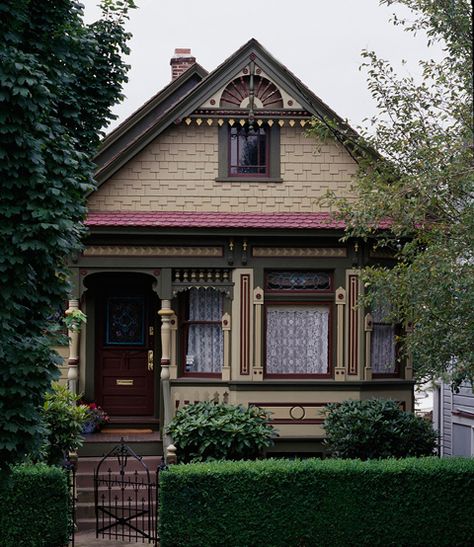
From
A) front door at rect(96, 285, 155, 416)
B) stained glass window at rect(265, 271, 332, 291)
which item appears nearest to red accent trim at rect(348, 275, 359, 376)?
stained glass window at rect(265, 271, 332, 291)

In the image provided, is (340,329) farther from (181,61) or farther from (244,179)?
(181,61)

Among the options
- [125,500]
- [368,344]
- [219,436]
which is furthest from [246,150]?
[125,500]

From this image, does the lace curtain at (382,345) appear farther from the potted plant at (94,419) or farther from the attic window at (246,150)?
the potted plant at (94,419)

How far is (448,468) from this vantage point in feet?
50.7

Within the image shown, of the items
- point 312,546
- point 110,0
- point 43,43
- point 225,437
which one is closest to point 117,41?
point 110,0

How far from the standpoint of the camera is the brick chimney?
2397 centimetres

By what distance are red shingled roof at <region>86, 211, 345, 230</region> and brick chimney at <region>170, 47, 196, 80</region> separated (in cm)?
593

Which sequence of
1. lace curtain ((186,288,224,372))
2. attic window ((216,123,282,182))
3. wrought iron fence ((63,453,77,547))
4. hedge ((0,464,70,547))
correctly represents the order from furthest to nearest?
lace curtain ((186,288,224,372)) → attic window ((216,123,282,182)) → wrought iron fence ((63,453,77,547)) → hedge ((0,464,70,547))

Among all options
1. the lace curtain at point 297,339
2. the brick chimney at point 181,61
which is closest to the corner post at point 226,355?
the lace curtain at point 297,339

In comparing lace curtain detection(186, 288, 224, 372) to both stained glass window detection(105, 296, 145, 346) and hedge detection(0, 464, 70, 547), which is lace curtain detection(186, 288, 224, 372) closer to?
stained glass window detection(105, 296, 145, 346)

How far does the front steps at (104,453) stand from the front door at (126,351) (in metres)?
0.68

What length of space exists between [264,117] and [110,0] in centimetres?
591

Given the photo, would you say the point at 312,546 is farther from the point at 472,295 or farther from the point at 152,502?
the point at 472,295

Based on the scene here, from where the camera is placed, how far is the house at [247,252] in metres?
18.8
